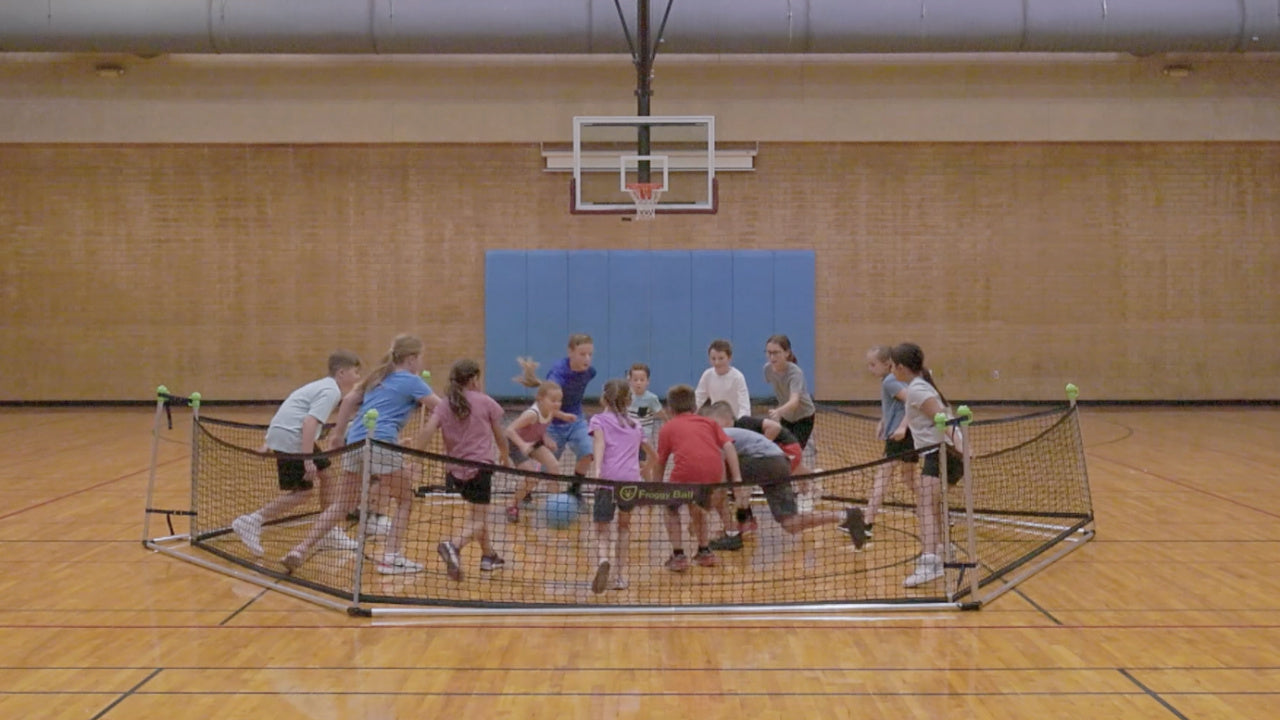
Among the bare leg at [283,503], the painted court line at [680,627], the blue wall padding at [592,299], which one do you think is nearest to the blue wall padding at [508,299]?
the blue wall padding at [592,299]

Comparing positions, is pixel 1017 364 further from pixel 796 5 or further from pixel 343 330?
pixel 343 330

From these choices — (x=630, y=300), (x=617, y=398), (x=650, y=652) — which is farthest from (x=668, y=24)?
(x=650, y=652)

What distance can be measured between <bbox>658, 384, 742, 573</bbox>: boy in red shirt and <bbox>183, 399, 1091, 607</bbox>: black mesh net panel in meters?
0.15

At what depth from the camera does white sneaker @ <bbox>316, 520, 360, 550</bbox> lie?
801 cm

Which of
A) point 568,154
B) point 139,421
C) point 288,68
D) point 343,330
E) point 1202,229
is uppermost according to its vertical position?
point 288,68

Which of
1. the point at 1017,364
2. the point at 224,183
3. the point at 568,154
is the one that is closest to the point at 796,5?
the point at 568,154

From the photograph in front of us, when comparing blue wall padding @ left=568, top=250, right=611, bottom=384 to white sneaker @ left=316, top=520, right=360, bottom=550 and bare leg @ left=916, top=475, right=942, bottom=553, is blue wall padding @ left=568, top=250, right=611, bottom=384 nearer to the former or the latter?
white sneaker @ left=316, top=520, right=360, bottom=550

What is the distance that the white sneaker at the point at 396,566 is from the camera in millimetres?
7414

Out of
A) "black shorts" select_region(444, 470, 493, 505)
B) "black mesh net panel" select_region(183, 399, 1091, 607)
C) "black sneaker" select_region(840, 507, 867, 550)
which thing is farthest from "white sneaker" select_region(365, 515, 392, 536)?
"black sneaker" select_region(840, 507, 867, 550)

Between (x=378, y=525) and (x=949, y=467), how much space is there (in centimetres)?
433

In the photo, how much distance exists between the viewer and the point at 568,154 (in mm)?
19156

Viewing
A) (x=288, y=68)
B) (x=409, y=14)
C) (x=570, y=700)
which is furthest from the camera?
(x=288, y=68)

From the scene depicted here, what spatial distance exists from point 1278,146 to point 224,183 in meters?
18.3

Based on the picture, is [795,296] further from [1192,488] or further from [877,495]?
[877,495]
